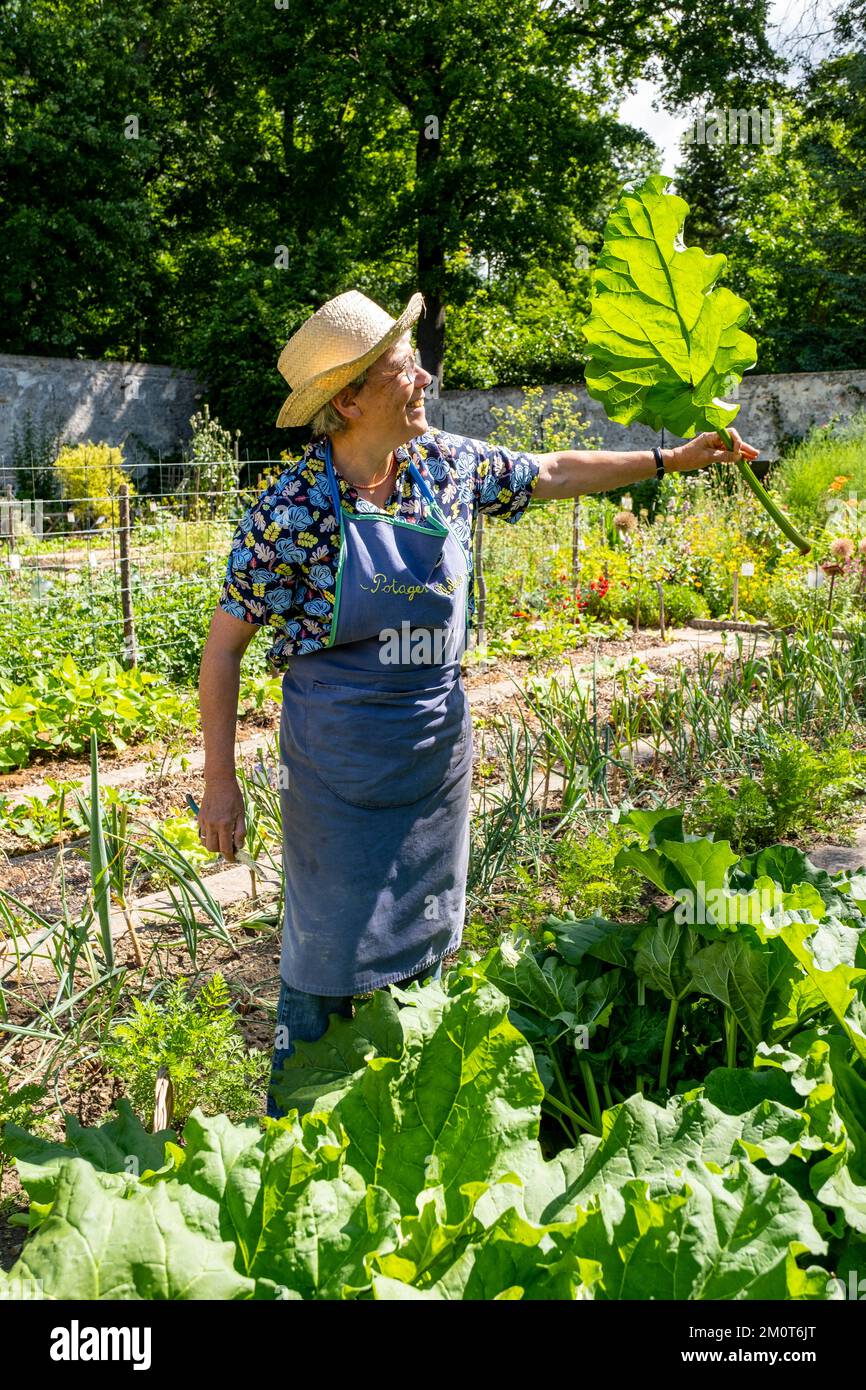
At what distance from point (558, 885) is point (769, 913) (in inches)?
50.8

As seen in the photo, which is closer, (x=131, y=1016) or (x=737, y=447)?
(x=737, y=447)

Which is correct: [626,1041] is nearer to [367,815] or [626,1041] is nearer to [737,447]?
[367,815]

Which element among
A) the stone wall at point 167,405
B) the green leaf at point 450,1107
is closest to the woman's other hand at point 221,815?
the green leaf at point 450,1107

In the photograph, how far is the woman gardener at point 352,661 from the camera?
7.00 feet

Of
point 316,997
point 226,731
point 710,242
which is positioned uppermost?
point 710,242

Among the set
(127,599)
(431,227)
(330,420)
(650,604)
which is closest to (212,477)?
(650,604)

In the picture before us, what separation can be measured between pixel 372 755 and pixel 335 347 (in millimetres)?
776

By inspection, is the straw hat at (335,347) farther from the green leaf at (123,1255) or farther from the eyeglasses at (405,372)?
the green leaf at (123,1255)

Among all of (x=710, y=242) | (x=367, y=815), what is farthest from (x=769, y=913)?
(x=710, y=242)

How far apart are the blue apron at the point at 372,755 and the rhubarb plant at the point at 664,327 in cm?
52

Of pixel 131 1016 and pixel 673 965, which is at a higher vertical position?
pixel 673 965

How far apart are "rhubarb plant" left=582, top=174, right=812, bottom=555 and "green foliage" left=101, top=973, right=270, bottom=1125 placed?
1466 millimetres

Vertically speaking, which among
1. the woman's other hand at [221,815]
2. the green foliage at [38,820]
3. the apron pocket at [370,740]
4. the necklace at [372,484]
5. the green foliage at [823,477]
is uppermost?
the green foliage at [823,477]
